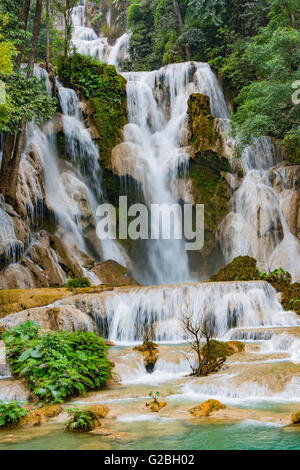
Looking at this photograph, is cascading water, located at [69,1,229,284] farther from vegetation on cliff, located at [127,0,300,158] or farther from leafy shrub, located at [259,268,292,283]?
leafy shrub, located at [259,268,292,283]

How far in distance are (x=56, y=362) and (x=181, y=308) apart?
20.0 feet

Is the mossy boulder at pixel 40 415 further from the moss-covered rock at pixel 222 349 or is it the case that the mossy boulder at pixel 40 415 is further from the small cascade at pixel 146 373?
the moss-covered rock at pixel 222 349

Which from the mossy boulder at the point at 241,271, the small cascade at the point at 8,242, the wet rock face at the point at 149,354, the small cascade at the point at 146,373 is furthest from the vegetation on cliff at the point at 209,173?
the small cascade at the point at 146,373

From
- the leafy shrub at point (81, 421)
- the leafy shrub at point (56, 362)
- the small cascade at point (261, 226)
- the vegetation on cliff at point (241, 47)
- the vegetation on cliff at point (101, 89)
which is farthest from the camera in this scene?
the vegetation on cliff at point (101, 89)

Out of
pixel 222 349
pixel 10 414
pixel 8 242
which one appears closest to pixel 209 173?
pixel 8 242

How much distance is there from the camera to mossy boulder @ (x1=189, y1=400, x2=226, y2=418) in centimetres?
524

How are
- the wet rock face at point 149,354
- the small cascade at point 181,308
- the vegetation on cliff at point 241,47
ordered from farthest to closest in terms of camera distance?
the vegetation on cliff at point 241,47
the small cascade at point 181,308
the wet rock face at point 149,354

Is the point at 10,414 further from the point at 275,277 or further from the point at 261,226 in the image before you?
the point at 261,226

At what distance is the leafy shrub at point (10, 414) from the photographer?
17.2 ft

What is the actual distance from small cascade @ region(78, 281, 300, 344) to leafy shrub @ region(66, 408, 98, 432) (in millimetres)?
6658

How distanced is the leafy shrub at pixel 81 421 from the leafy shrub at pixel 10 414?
741 mm

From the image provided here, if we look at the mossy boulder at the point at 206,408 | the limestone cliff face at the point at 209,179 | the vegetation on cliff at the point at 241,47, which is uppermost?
the vegetation on cliff at the point at 241,47

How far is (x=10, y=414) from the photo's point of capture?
5.25 metres

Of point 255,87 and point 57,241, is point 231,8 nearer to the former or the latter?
point 255,87
